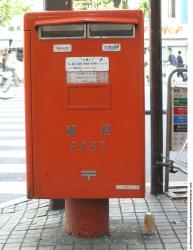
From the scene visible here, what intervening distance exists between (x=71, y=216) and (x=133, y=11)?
179 cm

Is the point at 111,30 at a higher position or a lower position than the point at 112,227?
higher

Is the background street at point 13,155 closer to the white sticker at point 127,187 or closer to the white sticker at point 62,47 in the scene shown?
the white sticker at point 127,187

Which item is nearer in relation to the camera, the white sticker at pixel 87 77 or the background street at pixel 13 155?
the white sticker at pixel 87 77

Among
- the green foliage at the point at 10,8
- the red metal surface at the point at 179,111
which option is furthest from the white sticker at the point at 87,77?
the green foliage at the point at 10,8

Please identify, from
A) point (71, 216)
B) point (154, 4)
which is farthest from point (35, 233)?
point (154, 4)

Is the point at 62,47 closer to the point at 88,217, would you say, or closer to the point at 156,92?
the point at 88,217

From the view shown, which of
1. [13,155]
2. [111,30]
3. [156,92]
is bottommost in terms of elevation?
[13,155]

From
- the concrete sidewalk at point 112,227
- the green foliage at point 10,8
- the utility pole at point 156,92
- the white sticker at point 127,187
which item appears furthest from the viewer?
the green foliage at point 10,8

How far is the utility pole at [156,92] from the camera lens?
6477 millimetres

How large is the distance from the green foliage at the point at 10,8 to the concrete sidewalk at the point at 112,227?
79.6 feet

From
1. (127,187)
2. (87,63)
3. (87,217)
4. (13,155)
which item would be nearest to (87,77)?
(87,63)

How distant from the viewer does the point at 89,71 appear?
4.66 m

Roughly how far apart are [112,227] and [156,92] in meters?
1.82

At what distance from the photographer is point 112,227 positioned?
5.31 m
